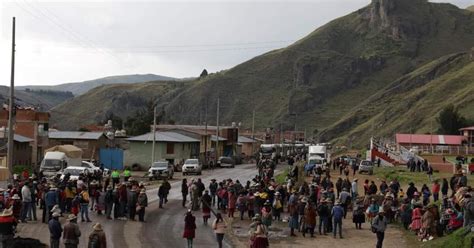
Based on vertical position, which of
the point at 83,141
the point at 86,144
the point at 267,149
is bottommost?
the point at 267,149

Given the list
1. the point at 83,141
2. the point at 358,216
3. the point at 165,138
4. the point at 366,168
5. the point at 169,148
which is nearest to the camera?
the point at 358,216

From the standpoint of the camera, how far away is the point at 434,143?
3497 inches

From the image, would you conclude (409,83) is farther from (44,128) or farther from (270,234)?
(270,234)

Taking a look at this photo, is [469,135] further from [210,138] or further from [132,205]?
[132,205]

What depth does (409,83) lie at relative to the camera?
185375 millimetres

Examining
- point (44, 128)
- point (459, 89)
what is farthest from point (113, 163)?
point (459, 89)

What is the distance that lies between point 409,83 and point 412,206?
163 m

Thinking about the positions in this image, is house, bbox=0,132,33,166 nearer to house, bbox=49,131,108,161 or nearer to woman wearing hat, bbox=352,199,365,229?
house, bbox=49,131,108,161

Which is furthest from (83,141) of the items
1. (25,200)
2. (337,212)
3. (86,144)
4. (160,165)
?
(337,212)

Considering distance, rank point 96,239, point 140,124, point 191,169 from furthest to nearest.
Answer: point 140,124
point 191,169
point 96,239

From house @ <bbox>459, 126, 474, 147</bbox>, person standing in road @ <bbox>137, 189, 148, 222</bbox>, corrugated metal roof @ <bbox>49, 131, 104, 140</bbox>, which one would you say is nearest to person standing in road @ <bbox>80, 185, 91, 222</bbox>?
person standing in road @ <bbox>137, 189, 148, 222</bbox>

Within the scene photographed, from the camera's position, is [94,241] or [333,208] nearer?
[94,241]

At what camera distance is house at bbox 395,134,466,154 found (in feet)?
279

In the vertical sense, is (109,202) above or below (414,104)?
below
